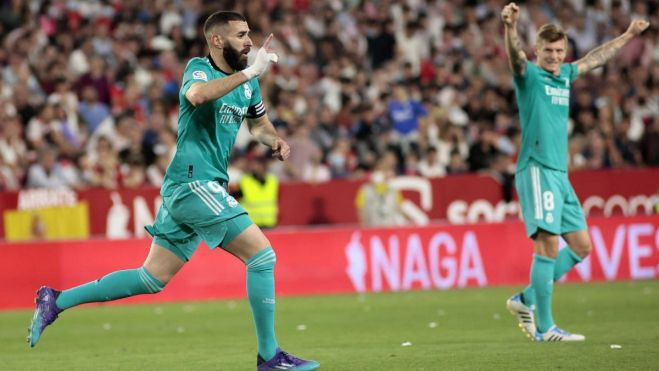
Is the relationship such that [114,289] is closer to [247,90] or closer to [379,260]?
[247,90]

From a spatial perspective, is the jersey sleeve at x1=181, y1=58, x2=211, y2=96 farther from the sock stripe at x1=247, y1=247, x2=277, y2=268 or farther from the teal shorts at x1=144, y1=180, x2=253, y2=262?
the sock stripe at x1=247, y1=247, x2=277, y2=268

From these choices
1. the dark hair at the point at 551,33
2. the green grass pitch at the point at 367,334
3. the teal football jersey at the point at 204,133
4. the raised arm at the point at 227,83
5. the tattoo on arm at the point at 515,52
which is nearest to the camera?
the raised arm at the point at 227,83

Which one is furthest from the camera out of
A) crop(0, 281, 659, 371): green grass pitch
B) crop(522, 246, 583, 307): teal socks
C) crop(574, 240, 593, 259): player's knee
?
crop(522, 246, 583, 307): teal socks

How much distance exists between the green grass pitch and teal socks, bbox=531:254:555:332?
206mm

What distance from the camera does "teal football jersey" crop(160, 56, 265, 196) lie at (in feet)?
26.5

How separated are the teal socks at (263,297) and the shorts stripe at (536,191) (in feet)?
9.23

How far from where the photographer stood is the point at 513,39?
955 centimetres

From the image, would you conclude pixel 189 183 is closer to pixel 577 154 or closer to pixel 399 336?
pixel 399 336

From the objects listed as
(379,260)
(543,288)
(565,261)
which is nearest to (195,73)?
(543,288)

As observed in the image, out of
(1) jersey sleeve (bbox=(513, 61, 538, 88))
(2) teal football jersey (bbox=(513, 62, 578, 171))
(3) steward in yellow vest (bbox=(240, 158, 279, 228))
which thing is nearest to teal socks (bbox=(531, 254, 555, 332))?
(2) teal football jersey (bbox=(513, 62, 578, 171))

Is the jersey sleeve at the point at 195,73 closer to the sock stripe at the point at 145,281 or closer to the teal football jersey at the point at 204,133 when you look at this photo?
the teal football jersey at the point at 204,133

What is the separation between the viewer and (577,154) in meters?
20.6

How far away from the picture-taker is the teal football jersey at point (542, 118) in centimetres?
1006

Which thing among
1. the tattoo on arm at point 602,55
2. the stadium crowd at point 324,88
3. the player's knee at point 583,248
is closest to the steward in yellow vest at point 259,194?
the stadium crowd at point 324,88
